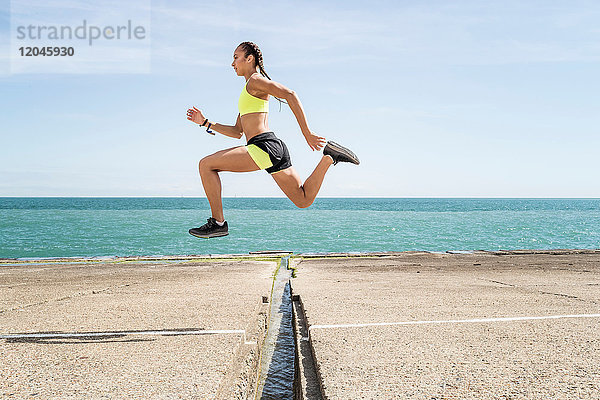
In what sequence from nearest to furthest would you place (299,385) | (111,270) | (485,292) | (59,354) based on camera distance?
(299,385), (59,354), (485,292), (111,270)

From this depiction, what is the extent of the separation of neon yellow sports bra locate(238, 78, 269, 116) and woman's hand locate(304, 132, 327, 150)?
32cm

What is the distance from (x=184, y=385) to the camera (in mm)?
4645

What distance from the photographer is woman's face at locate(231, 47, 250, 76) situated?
3.11 meters

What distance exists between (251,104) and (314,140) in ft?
1.47

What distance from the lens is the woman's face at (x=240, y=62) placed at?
122 inches

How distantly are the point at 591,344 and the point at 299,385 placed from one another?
10.9 ft

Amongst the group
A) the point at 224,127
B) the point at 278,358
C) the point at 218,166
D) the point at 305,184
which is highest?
the point at 224,127

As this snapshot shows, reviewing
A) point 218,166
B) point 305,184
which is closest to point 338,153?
point 305,184

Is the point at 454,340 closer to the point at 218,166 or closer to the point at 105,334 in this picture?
the point at 218,166

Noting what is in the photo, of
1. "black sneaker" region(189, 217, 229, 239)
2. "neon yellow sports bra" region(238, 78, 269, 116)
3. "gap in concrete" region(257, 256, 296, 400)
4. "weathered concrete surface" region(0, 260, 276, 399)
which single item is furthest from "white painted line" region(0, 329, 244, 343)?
"neon yellow sports bra" region(238, 78, 269, 116)

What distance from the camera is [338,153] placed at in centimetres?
318

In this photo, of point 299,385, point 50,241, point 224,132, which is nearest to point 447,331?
point 299,385

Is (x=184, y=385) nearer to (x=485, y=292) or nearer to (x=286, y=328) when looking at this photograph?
(x=286, y=328)

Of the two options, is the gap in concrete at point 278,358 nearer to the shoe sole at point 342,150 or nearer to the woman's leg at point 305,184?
the woman's leg at point 305,184
